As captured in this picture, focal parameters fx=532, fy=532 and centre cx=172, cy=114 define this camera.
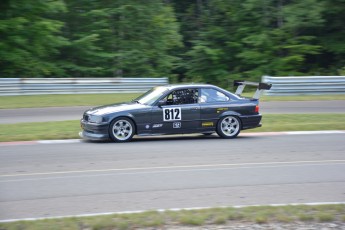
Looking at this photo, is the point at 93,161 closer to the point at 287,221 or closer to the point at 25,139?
the point at 25,139

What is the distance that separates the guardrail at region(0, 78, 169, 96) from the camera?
25359mm

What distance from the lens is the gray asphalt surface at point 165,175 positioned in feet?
24.1

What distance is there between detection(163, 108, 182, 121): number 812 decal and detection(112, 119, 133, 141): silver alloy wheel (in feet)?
2.99

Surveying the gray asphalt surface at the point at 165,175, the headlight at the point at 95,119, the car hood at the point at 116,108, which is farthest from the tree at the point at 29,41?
the gray asphalt surface at the point at 165,175

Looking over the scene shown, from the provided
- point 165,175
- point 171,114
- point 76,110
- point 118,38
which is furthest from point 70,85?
point 165,175

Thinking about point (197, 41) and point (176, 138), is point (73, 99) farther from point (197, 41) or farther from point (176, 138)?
point (197, 41)

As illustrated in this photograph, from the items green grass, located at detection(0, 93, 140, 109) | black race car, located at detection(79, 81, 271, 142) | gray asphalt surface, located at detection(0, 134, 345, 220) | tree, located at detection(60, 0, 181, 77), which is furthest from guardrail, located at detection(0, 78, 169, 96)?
gray asphalt surface, located at detection(0, 134, 345, 220)

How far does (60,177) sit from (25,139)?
4953 millimetres

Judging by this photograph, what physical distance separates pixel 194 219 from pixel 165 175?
328cm

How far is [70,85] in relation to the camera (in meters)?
26.7

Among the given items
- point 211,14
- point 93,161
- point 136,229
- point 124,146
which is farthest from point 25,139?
point 211,14

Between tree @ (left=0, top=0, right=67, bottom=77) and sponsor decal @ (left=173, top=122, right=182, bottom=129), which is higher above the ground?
tree @ (left=0, top=0, right=67, bottom=77)

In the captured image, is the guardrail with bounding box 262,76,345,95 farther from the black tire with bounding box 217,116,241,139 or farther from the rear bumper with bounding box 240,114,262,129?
the black tire with bounding box 217,116,241,139

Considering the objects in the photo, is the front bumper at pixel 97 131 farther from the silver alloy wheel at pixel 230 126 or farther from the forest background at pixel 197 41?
the forest background at pixel 197 41
